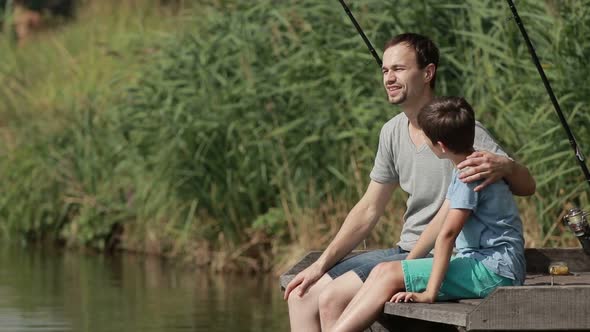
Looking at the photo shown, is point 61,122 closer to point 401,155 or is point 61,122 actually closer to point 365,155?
point 365,155

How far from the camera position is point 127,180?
42.6ft

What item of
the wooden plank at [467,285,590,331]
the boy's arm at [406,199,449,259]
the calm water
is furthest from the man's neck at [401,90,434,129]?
the calm water

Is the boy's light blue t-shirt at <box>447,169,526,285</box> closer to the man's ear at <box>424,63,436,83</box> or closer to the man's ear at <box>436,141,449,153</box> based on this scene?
the man's ear at <box>436,141,449,153</box>

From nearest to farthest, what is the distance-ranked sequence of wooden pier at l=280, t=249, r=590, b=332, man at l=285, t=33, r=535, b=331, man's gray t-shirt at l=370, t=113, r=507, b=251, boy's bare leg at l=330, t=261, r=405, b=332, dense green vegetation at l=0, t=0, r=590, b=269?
1. wooden pier at l=280, t=249, r=590, b=332
2. boy's bare leg at l=330, t=261, r=405, b=332
3. man at l=285, t=33, r=535, b=331
4. man's gray t-shirt at l=370, t=113, r=507, b=251
5. dense green vegetation at l=0, t=0, r=590, b=269

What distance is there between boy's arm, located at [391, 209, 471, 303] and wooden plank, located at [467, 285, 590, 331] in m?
0.33

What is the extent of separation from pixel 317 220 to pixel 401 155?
4.52m

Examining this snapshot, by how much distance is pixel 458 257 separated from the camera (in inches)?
229

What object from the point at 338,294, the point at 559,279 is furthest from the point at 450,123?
the point at 559,279

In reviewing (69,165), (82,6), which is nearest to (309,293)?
(69,165)

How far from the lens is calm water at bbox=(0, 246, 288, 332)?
9.20m

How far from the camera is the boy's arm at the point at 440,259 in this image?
5625 mm

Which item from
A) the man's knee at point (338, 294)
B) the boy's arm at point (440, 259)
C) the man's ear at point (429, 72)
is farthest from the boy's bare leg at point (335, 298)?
the man's ear at point (429, 72)

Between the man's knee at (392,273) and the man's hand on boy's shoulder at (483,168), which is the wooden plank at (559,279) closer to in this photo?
the man's hand on boy's shoulder at (483,168)

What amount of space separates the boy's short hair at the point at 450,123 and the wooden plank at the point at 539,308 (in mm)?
672
